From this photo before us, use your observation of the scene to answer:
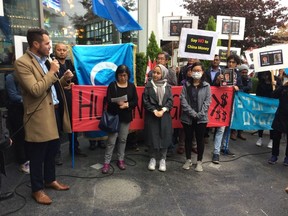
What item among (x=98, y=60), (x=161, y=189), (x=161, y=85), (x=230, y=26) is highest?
(x=230, y=26)

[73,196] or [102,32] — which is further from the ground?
[102,32]

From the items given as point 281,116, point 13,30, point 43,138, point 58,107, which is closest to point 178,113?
point 281,116

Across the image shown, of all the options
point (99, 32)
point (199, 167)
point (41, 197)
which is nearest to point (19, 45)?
point (41, 197)

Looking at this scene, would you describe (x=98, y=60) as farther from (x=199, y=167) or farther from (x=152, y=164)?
(x=199, y=167)

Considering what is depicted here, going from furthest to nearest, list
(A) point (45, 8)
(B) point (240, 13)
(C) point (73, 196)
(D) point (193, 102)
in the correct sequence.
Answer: (B) point (240, 13) → (A) point (45, 8) → (D) point (193, 102) → (C) point (73, 196)

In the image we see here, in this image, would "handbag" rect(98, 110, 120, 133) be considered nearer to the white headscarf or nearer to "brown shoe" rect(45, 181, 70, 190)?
the white headscarf

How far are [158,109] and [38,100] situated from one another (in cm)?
196

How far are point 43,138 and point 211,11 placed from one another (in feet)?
67.9

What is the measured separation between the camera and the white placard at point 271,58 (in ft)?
16.5

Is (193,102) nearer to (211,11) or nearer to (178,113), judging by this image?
(178,113)

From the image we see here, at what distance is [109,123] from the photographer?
4.16 m

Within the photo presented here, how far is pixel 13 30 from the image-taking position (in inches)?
196

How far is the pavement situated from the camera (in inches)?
130

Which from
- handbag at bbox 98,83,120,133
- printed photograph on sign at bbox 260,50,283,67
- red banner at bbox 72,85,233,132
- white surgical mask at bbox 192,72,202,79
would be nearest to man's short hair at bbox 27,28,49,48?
red banner at bbox 72,85,233,132
